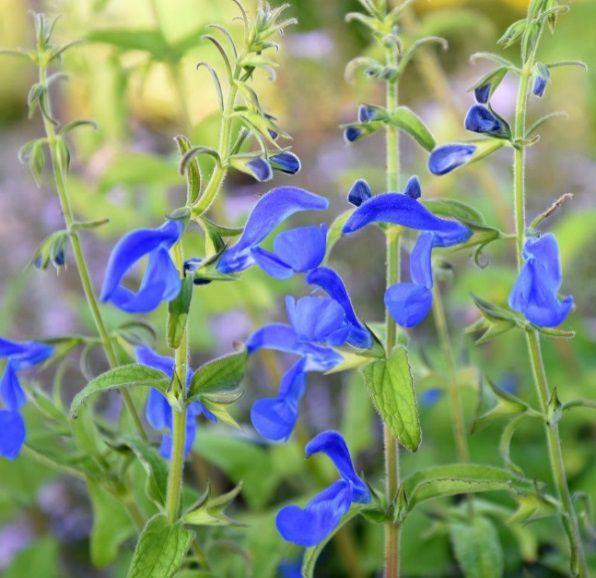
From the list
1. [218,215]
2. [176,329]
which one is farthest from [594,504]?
[176,329]

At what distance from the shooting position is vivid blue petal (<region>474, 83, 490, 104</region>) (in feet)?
3.08

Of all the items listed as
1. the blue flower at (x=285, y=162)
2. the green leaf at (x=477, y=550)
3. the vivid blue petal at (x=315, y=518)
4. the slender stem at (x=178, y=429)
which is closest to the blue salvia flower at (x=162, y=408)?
the slender stem at (x=178, y=429)

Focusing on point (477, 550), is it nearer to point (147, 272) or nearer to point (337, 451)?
point (337, 451)

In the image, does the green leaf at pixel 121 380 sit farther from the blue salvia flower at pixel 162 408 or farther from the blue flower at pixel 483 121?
the blue flower at pixel 483 121

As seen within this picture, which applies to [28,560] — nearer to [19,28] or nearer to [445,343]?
[445,343]

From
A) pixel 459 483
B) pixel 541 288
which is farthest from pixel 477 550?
pixel 541 288

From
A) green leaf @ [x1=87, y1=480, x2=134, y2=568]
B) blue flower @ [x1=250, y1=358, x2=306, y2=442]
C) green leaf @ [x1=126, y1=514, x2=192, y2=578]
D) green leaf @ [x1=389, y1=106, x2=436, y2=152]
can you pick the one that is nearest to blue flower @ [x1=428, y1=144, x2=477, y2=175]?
green leaf @ [x1=389, y1=106, x2=436, y2=152]

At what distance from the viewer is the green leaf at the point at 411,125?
3.12ft

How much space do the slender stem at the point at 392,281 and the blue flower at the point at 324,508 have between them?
63 mm

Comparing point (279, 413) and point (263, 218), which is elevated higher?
point (263, 218)

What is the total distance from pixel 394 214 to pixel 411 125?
0.13 m

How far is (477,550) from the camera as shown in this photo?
1191 millimetres

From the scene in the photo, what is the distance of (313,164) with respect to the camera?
3100mm

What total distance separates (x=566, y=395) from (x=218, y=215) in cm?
74
